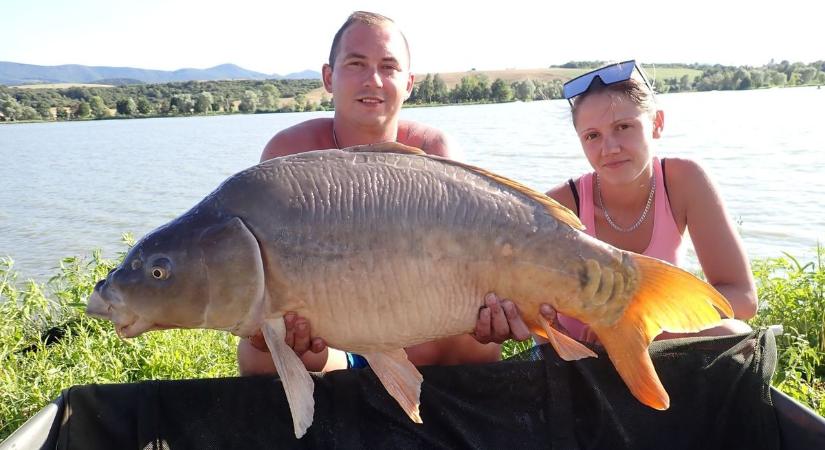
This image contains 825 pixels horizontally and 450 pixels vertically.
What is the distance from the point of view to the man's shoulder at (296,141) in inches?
105

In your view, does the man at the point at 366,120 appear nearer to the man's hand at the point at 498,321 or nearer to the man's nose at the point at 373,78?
the man's nose at the point at 373,78

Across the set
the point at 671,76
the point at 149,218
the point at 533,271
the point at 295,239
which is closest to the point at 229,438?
the point at 295,239

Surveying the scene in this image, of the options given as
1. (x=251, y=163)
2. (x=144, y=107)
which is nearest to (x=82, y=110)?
(x=144, y=107)

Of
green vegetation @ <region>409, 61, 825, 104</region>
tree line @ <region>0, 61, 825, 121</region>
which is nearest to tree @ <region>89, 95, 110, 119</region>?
tree line @ <region>0, 61, 825, 121</region>

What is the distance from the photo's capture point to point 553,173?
1135 centimetres

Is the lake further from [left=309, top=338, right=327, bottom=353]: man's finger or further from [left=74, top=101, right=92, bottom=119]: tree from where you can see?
[left=74, top=101, right=92, bottom=119]: tree

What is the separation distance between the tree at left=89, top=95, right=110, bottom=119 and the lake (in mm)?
27212

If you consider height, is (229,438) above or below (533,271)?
below

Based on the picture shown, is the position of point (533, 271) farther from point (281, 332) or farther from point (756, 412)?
point (756, 412)

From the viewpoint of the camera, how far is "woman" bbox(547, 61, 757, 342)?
7.38ft

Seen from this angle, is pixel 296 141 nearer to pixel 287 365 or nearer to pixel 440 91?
pixel 287 365

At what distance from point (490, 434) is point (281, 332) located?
81 centimetres

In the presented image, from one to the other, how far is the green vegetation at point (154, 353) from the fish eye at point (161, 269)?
48.6 inches

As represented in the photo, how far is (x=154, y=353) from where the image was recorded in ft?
9.26
